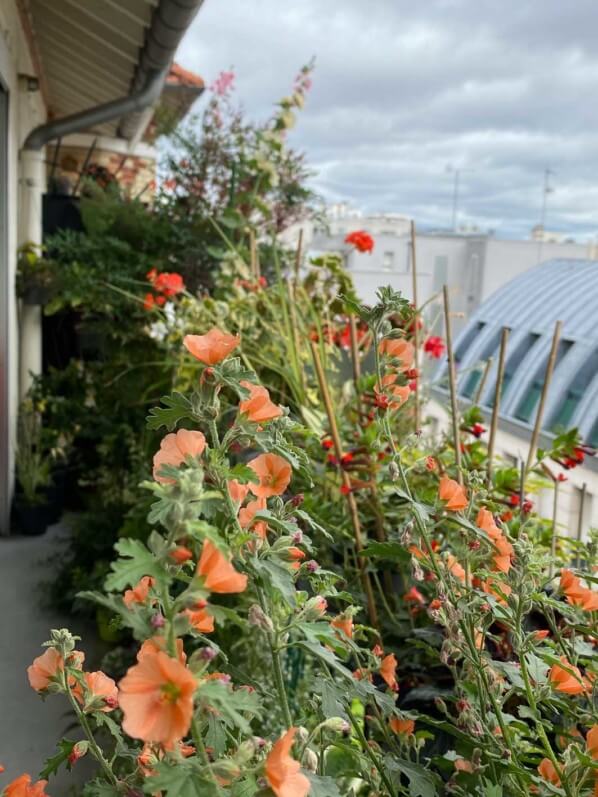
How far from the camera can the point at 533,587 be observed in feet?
2.23

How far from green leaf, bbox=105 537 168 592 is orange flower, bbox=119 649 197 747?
4 centimetres

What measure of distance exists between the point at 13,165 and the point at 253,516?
11.8ft

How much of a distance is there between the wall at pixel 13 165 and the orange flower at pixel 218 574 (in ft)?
10.4

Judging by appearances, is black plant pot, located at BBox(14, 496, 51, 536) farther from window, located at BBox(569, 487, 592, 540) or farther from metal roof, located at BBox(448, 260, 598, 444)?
window, located at BBox(569, 487, 592, 540)

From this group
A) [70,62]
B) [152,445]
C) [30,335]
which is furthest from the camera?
[70,62]

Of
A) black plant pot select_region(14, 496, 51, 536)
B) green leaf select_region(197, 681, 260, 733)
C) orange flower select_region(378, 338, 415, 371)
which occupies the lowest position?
black plant pot select_region(14, 496, 51, 536)

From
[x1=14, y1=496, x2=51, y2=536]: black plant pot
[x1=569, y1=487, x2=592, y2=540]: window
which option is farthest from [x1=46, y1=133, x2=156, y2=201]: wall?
[x1=569, y1=487, x2=592, y2=540]: window

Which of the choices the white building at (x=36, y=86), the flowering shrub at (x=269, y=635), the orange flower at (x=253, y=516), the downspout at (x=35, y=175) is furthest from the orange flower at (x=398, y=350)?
the downspout at (x=35, y=175)

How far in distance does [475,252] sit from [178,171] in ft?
5.44

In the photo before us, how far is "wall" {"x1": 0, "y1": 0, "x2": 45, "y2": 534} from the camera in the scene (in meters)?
3.32

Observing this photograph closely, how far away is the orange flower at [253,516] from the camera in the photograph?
0.59 meters

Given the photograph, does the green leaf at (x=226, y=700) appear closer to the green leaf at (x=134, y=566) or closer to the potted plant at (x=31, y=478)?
the green leaf at (x=134, y=566)

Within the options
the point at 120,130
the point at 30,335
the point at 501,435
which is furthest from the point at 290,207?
the point at 501,435

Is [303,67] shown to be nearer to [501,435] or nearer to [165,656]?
[501,435]
